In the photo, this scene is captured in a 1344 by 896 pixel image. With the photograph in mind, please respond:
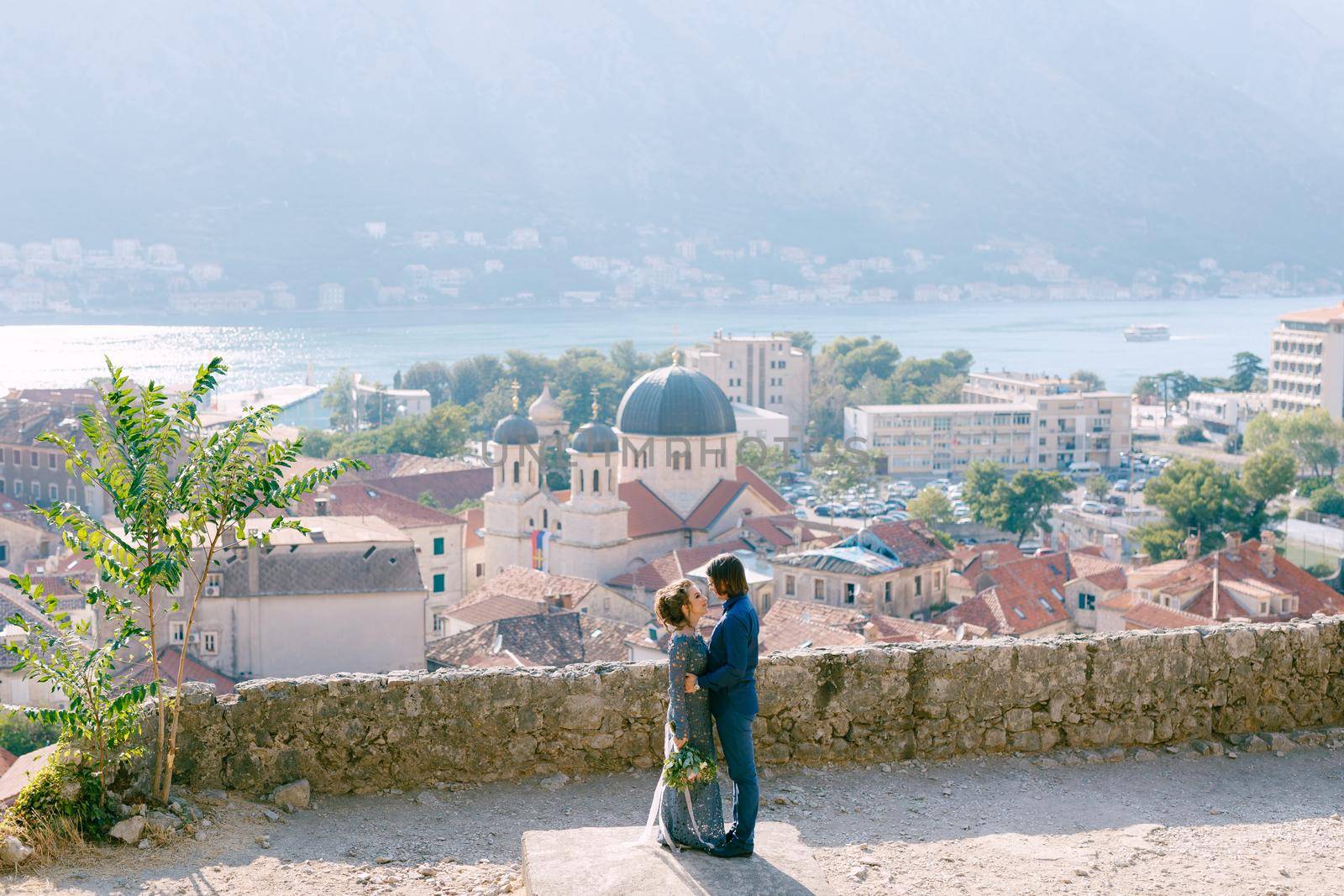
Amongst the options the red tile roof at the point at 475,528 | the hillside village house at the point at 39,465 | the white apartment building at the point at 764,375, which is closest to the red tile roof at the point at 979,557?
the red tile roof at the point at 475,528

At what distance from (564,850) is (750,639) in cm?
97

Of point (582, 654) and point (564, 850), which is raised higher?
point (564, 850)

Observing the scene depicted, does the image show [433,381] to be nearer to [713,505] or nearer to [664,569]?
[713,505]

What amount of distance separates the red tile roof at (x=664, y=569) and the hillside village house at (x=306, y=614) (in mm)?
10964

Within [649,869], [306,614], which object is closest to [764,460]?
[306,614]

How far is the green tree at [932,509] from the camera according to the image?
214 ft

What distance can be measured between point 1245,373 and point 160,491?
128 m

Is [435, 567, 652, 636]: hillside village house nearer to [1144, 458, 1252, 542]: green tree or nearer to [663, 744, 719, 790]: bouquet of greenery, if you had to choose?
[1144, 458, 1252, 542]: green tree

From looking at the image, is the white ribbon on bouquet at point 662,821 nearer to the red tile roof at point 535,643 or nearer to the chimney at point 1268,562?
the red tile roof at point 535,643

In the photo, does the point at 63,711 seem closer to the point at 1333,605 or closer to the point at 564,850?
the point at 564,850

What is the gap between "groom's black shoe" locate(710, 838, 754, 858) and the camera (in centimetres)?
541

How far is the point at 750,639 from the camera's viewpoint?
547cm

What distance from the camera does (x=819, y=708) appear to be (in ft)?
23.9

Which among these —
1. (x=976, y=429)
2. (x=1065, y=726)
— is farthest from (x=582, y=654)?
(x=976, y=429)
